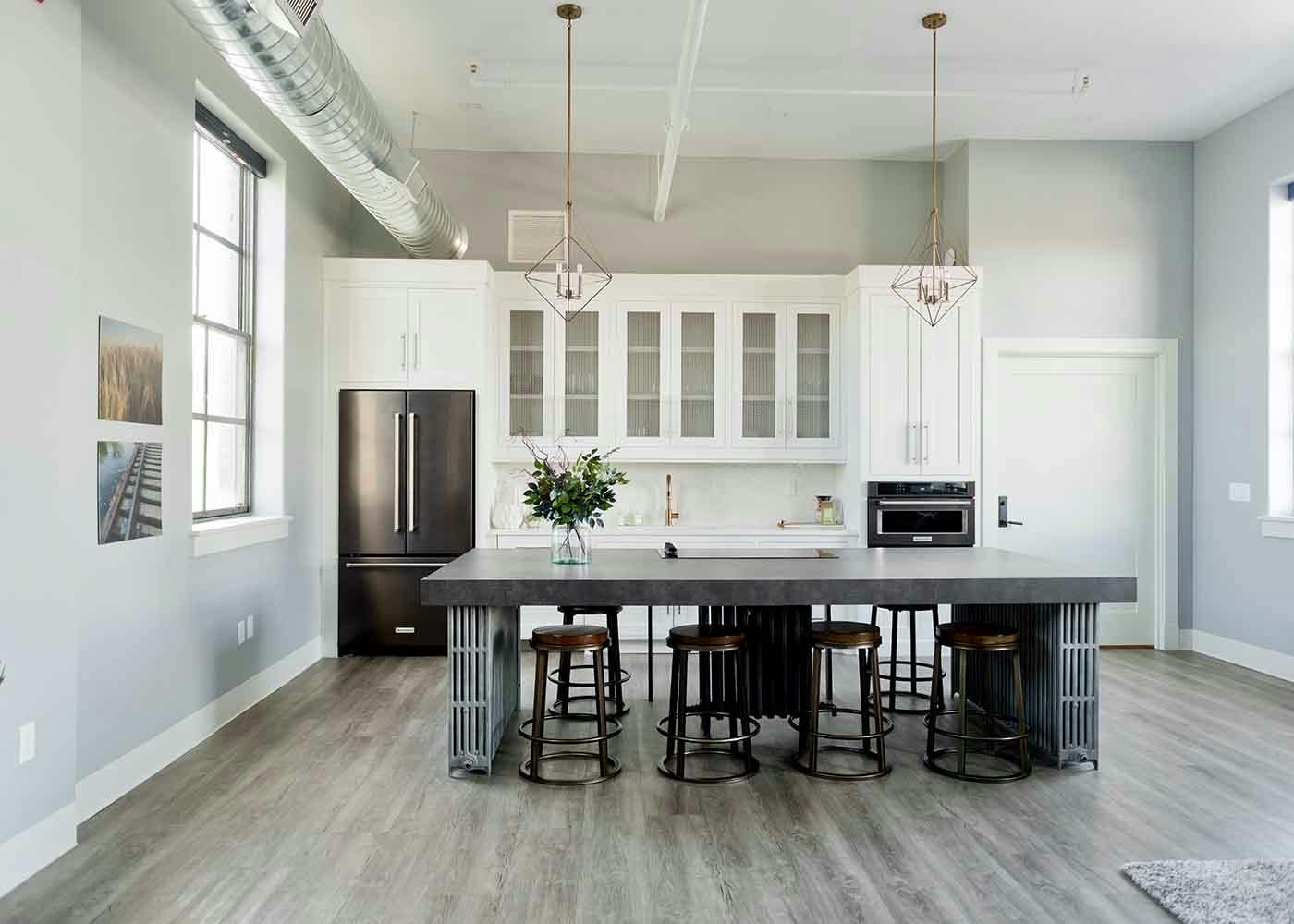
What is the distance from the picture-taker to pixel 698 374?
6.48 meters

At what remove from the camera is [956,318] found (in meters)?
6.15

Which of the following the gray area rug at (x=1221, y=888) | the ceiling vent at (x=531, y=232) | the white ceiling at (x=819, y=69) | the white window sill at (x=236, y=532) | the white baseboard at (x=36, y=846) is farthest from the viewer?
the ceiling vent at (x=531, y=232)

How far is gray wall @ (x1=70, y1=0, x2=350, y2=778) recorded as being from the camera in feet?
11.0

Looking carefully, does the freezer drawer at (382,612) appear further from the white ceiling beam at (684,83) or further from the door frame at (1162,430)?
the door frame at (1162,430)

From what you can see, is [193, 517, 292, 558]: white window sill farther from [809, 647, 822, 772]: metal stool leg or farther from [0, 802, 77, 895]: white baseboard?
[809, 647, 822, 772]: metal stool leg

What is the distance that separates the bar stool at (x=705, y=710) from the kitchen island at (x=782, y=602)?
15cm

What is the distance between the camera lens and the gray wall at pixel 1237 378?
5.64m

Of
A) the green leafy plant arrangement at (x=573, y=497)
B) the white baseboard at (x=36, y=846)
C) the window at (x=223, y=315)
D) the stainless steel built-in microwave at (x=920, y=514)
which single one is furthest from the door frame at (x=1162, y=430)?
the white baseboard at (x=36, y=846)

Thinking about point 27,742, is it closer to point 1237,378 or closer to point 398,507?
point 398,507

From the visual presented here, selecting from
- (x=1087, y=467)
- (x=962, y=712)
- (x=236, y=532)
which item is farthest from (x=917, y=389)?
(x=236, y=532)

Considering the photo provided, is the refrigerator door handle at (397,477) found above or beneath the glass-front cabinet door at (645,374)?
beneath

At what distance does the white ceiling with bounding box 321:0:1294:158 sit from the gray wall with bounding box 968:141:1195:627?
0.66ft

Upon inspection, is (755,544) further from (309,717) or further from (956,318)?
(309,717)

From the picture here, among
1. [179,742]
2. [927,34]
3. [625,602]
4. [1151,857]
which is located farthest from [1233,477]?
[179,742]
